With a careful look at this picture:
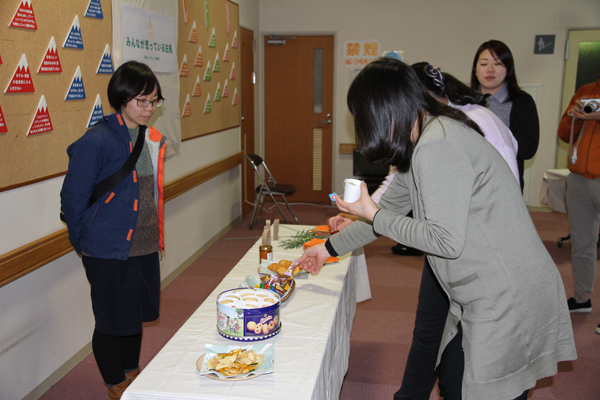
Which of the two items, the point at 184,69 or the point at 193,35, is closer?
the point at 184,69

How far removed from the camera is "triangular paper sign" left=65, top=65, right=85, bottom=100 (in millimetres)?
2515

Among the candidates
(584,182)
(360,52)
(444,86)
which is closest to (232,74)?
(360,52)

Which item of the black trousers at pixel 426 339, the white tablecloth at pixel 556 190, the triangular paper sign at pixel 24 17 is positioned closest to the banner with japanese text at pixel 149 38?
the triangular paper sign at pixel 24 17

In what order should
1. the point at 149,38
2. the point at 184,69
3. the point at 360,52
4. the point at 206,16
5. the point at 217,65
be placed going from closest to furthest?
the point at 149,38, the point at 184,69, the point at 206,16, the point at 217,65, the point at 360,52

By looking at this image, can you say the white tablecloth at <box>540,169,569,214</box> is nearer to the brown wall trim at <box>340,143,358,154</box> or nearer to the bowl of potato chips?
the brown wall trim at <box>340,143,358,154</box>

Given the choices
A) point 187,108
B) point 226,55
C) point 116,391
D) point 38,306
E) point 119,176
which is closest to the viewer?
point 119,176

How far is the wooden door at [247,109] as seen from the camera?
597 centimetres

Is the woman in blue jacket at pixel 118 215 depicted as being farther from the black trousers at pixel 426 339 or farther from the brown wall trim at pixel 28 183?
the black trousers at pixel 426 339

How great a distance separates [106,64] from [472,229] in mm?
2364

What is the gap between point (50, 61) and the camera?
2350 millimetres

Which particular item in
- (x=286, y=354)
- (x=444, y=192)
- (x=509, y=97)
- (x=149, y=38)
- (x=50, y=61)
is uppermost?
(x=149, y=38)

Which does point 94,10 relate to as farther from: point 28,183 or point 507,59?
point 507,59

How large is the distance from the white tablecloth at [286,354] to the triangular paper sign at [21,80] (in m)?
1.24

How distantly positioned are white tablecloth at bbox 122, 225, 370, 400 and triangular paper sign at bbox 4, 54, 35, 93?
1236 mm
